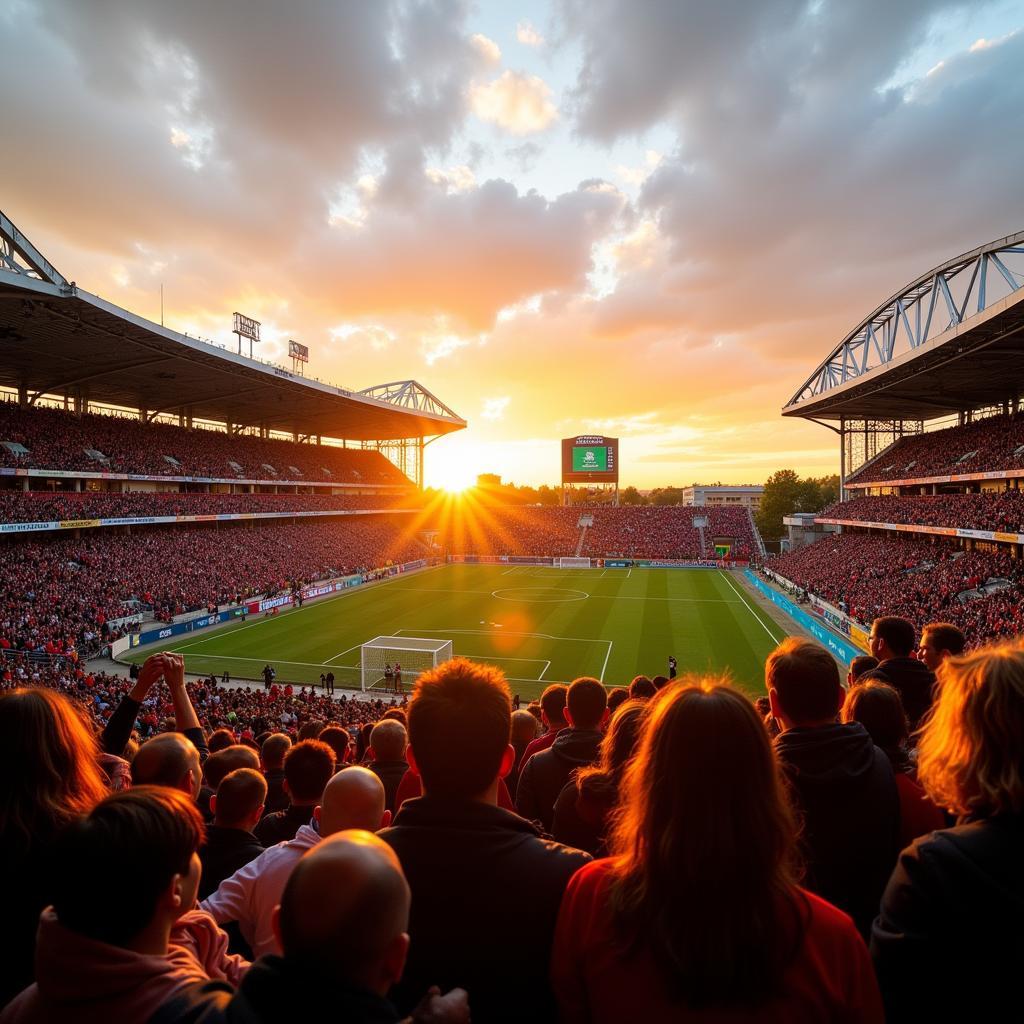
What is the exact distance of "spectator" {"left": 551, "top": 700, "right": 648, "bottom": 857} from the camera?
3330mm

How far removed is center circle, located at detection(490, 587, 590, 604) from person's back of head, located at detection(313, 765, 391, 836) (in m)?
39.4

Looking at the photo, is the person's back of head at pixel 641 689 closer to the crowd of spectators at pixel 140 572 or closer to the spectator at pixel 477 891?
the spectator at pixel 477 891

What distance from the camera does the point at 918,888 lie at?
6.30ft

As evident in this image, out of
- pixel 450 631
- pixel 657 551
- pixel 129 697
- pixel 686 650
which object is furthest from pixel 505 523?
pixel 129 697

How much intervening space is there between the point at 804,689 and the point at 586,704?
2074 millimetres

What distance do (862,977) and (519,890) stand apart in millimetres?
984

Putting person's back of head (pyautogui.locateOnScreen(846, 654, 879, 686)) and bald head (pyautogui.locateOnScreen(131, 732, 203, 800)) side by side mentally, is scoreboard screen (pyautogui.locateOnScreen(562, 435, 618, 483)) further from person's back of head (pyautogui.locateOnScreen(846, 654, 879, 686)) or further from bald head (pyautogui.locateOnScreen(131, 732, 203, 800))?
bald head (pyautogui.locateOnScreen(131, 732, 203, 800))

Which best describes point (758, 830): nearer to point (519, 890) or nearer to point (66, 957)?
point (519, 890)

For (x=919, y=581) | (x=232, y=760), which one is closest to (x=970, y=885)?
(x=232, y=760)

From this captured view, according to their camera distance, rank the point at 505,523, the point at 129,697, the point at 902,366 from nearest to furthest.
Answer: the point at 129,697 < the point at 902,366 < the point at 505,523

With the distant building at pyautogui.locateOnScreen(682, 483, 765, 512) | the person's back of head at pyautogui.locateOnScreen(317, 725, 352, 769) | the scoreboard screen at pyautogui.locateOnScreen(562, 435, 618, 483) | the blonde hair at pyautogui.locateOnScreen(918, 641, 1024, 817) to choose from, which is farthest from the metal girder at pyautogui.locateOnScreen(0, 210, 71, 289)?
the distant building at pyautogui.locateOnScreen(682, 483, 765, 512)

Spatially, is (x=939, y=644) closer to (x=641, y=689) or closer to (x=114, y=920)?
(x=641, y=689)

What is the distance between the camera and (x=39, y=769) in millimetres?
2629

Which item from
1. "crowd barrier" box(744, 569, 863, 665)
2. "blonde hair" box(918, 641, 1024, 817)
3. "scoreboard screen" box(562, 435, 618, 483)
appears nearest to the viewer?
"blonde hair" box(918, 641, 1024, 817)
